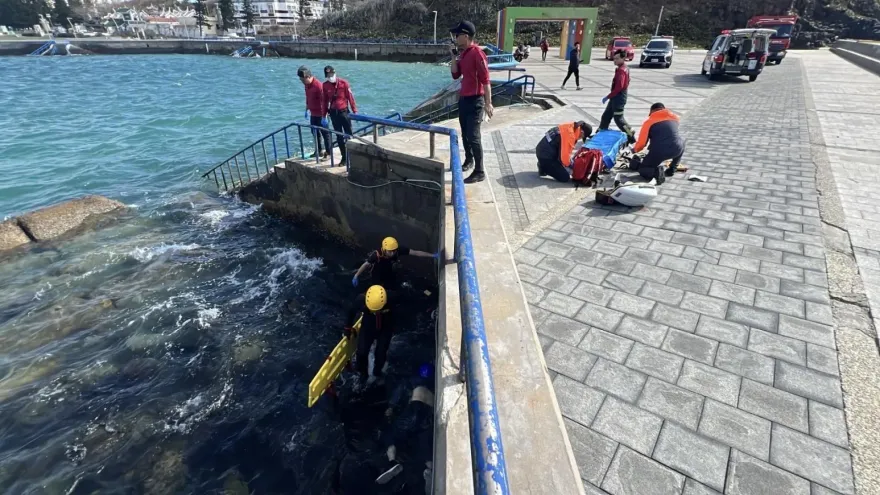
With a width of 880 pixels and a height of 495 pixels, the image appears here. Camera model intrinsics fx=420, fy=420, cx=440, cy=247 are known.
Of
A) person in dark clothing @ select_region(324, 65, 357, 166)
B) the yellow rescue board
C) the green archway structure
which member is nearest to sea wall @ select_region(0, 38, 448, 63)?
the green archway structure

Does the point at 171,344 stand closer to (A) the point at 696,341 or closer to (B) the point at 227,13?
(A) the point at 696,341

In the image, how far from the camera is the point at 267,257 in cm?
864

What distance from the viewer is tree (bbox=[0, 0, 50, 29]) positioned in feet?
250

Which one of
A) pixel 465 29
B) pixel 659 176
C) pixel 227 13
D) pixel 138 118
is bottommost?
pixel 138 118

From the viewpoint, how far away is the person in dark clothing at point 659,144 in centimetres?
658

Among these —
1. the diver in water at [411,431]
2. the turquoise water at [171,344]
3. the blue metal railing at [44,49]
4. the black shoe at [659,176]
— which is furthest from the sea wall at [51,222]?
the blue metal railing at [44,49]

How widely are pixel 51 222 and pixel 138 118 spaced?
1474cm

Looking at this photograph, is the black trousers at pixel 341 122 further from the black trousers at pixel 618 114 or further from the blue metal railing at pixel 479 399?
the blue metal railing at pixel 479 399

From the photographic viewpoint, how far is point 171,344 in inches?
243

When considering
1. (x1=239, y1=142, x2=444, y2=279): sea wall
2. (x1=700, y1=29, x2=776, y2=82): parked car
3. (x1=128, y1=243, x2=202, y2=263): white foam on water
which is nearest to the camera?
(x1=239, y1=142, x2=444, y2=279): sea wall

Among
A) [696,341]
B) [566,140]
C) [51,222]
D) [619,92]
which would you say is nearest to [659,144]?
[566,140]

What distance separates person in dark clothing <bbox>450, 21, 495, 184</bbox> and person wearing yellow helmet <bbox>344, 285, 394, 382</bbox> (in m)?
2.22

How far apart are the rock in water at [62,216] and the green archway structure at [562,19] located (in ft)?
76.2

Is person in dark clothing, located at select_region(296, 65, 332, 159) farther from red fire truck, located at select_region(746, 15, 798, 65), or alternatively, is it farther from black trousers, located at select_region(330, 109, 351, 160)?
red fire truck, located at select_region(746, 15, 798, 65)
